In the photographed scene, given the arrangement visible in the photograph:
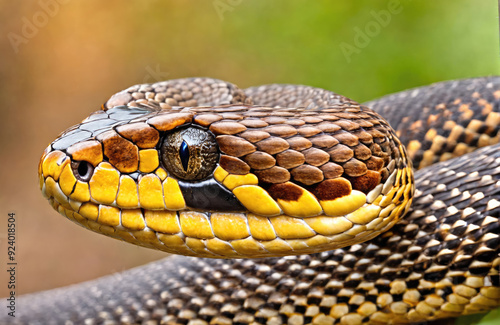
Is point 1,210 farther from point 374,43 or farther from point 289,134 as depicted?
point 289,134

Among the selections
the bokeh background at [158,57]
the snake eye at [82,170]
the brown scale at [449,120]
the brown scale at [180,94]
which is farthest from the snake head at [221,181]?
the bokeh background at [158,57]

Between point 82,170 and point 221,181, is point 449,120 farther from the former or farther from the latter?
point 82,170

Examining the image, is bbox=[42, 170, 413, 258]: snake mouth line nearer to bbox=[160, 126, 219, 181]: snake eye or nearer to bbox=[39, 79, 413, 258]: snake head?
bbox=[39, 79, 413, 258]: snake head

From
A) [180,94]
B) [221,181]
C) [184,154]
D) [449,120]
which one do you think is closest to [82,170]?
[184,154]

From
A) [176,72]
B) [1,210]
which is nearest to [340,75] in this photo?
[176,72]

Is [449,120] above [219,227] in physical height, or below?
below

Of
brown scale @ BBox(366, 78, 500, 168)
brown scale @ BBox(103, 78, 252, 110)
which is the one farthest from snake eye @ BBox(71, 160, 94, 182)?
brown scale @ BBox(366, 78, 500, 168)
